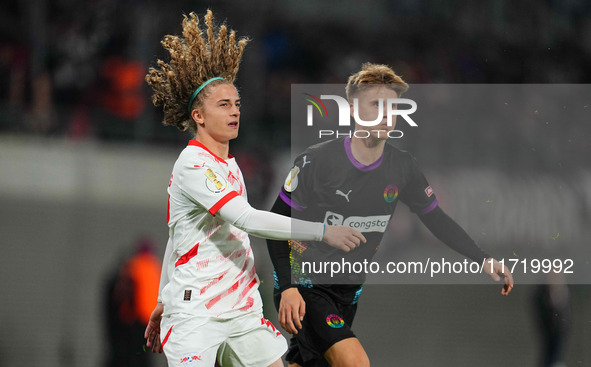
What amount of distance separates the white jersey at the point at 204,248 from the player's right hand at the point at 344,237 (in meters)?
0.48

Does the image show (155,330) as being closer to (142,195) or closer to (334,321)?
(334,321)

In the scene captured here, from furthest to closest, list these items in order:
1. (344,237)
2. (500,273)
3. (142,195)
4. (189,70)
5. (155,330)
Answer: (142,195) → (500,273) → (155,330) → (189,70) → (344,237)

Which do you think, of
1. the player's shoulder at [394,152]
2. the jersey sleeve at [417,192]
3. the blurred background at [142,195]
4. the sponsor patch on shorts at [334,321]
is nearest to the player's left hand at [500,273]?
the jersey sleeve at [417,192]

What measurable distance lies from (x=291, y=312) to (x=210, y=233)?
1.81 ft

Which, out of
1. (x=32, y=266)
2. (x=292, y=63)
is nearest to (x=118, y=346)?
(x=32, y=266)

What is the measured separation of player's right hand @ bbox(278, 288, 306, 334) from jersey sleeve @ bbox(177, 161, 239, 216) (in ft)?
2.07

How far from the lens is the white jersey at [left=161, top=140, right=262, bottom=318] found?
12.1ft

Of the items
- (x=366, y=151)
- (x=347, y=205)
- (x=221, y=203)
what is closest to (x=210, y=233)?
(x=221, y=203)

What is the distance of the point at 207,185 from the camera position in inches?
143

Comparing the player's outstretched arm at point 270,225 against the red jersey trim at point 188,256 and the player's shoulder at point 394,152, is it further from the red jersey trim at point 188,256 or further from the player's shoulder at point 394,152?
the player's shoulder at point 394,152

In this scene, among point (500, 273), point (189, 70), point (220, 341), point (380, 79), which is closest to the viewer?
point (220, 341)

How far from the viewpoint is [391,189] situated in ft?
14.7

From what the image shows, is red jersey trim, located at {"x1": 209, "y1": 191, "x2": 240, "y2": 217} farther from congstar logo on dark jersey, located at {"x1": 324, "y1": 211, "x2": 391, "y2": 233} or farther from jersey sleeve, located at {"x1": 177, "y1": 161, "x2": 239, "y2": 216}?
congstar logo on dark jersey, located at {"x1": 324, "y1": 211, "x2": 391, "y2": 233}

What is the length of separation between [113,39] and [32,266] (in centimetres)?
340
